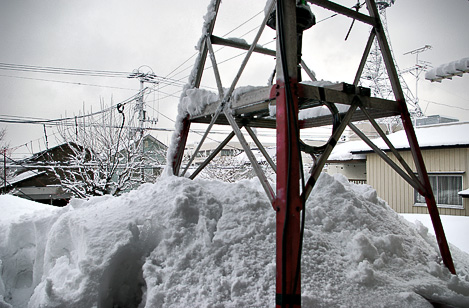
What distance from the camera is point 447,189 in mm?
13719

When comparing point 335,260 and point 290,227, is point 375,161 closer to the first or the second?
point 335,260

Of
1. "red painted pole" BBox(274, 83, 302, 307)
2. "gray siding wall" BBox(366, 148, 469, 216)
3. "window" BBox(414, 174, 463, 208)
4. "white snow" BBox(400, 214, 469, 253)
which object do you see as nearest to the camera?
"red painted pole" BBox(274, 83, 302, 307)

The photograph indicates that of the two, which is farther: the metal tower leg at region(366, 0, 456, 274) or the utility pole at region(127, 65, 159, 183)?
the utility pole at region(127, 65, 159, 183)

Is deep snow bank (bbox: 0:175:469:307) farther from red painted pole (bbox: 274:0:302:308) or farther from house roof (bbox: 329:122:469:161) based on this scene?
house roof (bbox: 329:122:469:161)

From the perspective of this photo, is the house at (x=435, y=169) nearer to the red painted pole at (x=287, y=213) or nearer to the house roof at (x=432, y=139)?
the house roof at (x=432, y=139)

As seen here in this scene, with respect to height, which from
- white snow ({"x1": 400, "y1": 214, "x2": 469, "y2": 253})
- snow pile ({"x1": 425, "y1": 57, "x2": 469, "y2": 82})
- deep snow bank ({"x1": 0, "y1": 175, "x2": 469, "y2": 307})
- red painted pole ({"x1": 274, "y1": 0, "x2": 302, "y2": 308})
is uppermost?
snow pile ({"x1": 425, "y1": 57, "x2": 469, "y2": 82})

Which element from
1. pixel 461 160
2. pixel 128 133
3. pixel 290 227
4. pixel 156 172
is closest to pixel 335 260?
pixel 290 227

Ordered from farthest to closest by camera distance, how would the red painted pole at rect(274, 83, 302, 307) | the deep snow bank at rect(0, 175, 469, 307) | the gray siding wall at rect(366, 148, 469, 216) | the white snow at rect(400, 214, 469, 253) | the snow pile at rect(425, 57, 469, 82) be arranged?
the gray siding wall at rect(366, 148, 469, 216) < the snow pile at rect(425, 57, 469, 82) < the white snow at rect(400, 214, 469, 253) < the deep snow bank at rect(0, 175, 469, 307) < the red painted pole at rect(274, 83, 302, 307)

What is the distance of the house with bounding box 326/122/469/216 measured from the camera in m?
13.1

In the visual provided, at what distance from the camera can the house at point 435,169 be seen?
13.1 metres

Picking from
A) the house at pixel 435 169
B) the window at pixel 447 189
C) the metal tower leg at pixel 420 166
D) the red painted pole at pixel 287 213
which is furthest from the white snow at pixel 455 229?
the window at pixel 447 189

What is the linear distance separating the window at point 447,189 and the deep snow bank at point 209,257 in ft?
37.7

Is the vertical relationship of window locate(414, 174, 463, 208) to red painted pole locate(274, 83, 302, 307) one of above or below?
below

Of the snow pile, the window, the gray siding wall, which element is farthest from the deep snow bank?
the window
